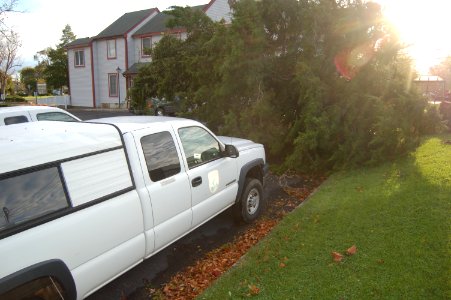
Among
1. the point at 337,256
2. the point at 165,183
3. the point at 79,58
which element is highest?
the point at 79,58

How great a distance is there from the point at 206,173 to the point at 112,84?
32184 millimetres

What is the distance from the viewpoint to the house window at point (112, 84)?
34.9m

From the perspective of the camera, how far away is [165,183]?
15.0 ft

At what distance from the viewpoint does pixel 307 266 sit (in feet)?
15.5

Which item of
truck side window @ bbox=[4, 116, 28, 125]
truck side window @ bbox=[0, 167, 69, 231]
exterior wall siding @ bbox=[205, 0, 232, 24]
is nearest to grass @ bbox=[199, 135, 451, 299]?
truck side window @ bbox=[0, 167, 69, 231]

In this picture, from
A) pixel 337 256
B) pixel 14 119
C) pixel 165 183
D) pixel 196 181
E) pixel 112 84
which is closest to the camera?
pixel 165 183

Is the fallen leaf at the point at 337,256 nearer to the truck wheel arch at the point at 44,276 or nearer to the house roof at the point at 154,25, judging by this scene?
the truck wheel arch at the point at 44,276

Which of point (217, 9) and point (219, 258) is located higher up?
point (217, 9)

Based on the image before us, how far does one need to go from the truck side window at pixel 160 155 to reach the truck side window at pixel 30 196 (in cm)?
119

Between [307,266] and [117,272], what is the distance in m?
2.31

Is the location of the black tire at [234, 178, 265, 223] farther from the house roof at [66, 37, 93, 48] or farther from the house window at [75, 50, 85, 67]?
the house window at [75, 50, 85, 67]

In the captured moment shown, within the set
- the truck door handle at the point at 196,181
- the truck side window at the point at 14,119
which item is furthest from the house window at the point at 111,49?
the truck door handle at the point at 196,181

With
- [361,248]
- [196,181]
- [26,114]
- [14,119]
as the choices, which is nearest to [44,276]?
[196,181]

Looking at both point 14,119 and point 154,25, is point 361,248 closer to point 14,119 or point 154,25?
→ point 14,119
